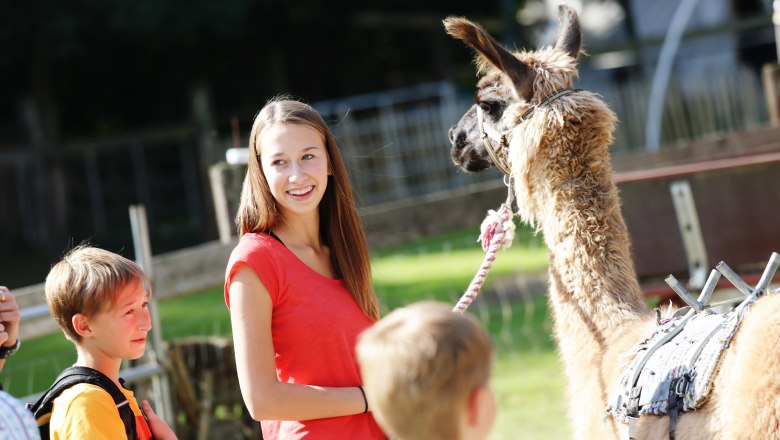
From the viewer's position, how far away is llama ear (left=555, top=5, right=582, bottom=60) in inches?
135

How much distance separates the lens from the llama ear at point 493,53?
9.97ft

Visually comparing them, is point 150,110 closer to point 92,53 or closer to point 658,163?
point 92,53

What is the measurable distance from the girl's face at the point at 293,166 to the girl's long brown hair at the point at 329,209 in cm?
3

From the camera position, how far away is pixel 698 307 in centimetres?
262

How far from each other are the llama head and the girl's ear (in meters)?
1.47

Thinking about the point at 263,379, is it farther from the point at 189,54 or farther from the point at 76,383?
the point at 189,54

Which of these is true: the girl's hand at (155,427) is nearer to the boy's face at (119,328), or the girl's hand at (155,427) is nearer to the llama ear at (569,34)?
the boy's face at (119,328)

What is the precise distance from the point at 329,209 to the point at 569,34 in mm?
1296

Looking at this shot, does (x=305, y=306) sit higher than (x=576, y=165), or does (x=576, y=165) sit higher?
(x=576, y=165)

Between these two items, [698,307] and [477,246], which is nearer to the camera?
[698,307]

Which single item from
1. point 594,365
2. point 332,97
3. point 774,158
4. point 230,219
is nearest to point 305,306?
point 594,365

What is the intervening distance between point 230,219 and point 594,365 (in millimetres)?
2714

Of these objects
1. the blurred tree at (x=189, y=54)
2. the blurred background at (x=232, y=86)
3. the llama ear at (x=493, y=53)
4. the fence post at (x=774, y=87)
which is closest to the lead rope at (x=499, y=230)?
the llama ear at (x=493, y=53)

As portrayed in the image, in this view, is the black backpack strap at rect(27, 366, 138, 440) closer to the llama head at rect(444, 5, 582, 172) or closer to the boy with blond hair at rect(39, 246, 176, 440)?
the boy with blond hair at rect(39, 246, 176, 440)
